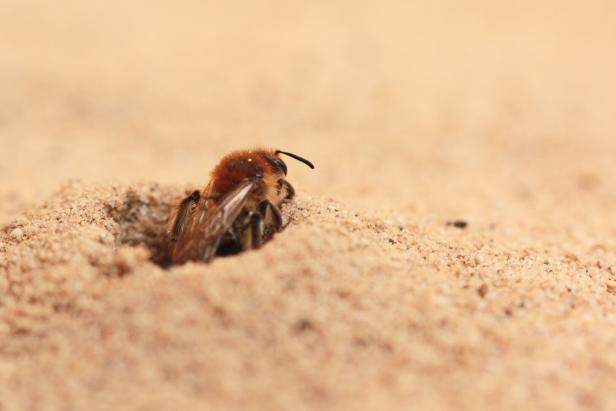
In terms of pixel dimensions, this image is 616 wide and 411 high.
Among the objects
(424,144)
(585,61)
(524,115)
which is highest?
(585,61)

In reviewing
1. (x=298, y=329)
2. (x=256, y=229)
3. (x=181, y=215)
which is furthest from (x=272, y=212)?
(x=298, y=329)

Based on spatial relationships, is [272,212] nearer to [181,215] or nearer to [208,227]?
[208,227]

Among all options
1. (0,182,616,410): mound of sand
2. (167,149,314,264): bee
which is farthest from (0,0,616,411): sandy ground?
(167,149,314,264): bee

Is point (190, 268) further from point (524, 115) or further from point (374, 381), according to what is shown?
point (524, 115)

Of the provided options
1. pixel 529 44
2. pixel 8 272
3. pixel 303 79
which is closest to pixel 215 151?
pixel 303 79

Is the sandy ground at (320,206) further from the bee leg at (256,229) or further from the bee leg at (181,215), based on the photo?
the bee leg at (181,215)
